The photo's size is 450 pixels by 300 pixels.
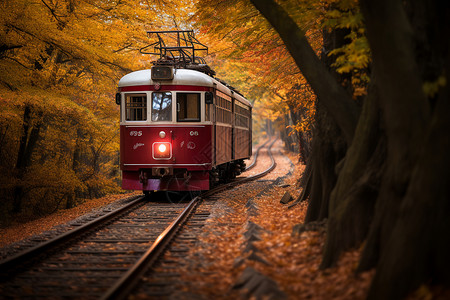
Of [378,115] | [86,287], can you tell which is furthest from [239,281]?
[378,115]

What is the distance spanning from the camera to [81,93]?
17.7 m

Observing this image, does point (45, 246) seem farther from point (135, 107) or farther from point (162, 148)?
point (135, 107)

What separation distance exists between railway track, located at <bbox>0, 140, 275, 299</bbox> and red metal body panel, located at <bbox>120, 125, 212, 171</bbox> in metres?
2.63

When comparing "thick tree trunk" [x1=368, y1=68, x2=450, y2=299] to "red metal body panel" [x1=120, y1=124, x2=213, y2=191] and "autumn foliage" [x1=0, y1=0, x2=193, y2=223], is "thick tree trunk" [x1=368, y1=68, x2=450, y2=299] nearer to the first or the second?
"red metal body panel" [x1=120, y1=124, x2=213, y2=191]

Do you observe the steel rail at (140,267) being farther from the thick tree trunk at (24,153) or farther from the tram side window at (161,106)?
the thick tree trunk at (24,153)

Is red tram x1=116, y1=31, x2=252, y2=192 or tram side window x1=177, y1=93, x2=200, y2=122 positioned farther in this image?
tram side window x1=177, y1=93, x2=200, y2=122

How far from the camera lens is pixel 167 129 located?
503 inches

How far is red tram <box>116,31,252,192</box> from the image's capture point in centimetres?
1277

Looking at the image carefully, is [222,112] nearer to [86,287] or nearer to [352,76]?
[352,76]

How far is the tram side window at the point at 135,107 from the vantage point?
13023 millimetres

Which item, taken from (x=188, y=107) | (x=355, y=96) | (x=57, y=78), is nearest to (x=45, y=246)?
(x=355, y=96)

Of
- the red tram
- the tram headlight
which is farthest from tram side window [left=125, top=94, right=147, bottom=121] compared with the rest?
the tram headlight

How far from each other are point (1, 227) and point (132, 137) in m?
6.12

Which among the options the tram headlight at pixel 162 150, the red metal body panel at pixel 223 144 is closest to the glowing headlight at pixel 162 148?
the tram headlight at pixel 162 150
